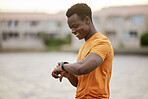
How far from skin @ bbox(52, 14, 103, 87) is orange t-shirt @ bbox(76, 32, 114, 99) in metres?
0.05

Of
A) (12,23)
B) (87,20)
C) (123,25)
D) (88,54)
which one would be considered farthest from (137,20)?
(88,54)

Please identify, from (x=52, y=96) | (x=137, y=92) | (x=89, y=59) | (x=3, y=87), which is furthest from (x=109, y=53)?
(x=3, y=87)

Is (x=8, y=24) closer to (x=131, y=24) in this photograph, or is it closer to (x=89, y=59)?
(x=131, y=24)

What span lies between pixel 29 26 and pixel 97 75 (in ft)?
131

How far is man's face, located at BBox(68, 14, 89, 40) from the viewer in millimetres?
1448

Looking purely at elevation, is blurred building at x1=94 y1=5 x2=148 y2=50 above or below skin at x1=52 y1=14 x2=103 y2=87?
below

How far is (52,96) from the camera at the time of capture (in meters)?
5.25

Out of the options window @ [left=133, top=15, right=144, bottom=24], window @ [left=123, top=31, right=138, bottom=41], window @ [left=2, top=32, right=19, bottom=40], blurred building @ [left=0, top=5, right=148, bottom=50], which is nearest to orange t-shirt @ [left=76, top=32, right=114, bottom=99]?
blurred building @ [left=0, top=5, right=148, bottom=50]

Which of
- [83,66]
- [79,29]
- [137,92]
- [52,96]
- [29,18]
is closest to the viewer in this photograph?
[83,66]

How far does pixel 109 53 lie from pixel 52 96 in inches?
157

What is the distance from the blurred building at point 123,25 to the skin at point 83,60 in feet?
94.4

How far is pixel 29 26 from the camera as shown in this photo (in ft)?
132

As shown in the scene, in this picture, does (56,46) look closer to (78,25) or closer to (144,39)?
(144,39)

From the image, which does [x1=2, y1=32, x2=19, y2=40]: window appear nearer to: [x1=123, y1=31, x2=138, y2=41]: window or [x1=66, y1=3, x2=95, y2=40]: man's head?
[x1=123, y1=31, x2=138, y2=41]: window
